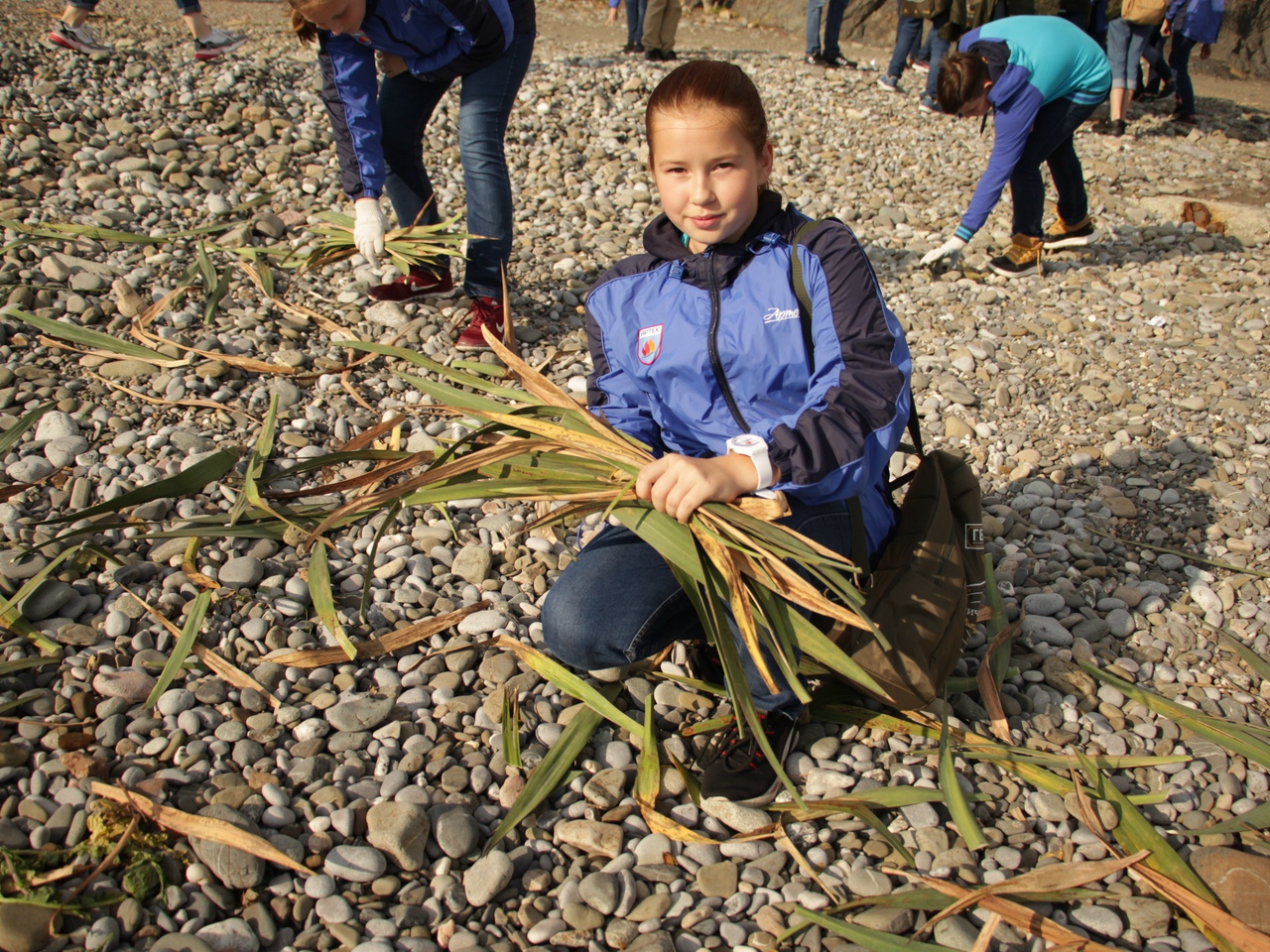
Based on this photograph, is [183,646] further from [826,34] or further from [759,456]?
[826,34]

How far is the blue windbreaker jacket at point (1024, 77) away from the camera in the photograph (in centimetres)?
437

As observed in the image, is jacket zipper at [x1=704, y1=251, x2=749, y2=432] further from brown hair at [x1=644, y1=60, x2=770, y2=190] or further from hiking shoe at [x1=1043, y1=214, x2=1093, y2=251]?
hiking shoe at [x1=1043, y1=214, x2=1093, y2=251]

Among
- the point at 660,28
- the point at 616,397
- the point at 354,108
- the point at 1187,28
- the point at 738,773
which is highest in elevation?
the point at 1187,28

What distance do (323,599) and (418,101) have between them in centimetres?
223

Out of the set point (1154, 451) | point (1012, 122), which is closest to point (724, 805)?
point (1154, 451)

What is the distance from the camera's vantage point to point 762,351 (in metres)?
1.95

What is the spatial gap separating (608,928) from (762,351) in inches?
45.3

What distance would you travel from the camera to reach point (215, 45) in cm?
629

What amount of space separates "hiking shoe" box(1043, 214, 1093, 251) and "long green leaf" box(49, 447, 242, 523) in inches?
168

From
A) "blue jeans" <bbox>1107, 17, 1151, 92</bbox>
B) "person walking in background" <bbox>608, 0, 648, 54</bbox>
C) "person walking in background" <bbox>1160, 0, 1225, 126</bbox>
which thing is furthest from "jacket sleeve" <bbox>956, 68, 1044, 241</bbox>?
"person walking in background" <bbox>608, 0, 648, 54</bbox>

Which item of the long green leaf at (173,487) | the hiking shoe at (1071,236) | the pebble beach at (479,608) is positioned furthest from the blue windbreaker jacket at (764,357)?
the hiking shoe at (1071,236)

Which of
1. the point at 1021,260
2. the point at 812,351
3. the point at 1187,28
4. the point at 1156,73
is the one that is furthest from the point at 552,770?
the point at 1156,73

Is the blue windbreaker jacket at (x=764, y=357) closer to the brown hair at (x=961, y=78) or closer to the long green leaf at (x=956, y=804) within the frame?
the long green leaf at (x=956, y=804)

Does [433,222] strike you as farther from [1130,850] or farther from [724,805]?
[1130,850]
